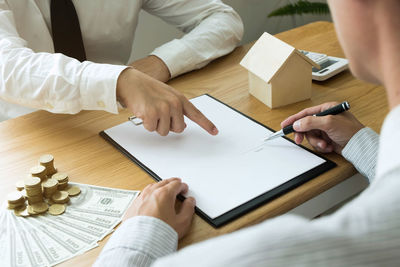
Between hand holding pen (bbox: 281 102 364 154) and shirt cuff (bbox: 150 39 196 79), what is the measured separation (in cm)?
51

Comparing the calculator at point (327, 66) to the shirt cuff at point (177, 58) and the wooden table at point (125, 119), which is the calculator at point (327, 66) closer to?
the wooden table at point (125, 119)

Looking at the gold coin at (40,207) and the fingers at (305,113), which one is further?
the fingers at (305,113)

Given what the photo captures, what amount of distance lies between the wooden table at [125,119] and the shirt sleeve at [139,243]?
5 centimetres

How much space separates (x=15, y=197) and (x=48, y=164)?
11cm

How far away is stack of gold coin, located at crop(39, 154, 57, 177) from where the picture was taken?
984mm

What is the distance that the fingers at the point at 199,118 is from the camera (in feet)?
3.54

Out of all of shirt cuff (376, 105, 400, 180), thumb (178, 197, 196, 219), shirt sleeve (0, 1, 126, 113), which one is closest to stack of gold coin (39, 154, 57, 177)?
shirt sleeve (0, 1, 126, 113)

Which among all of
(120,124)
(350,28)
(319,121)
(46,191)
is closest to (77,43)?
(120,124)

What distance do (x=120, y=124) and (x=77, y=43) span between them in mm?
Result: 540

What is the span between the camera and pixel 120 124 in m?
1.19

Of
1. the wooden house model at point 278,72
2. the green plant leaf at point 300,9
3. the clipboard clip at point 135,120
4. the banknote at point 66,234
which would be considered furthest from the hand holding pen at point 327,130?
the green plant leaf at point 300,9

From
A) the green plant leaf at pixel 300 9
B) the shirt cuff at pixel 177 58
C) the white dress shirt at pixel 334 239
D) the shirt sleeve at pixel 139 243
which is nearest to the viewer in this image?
the white dress shirt at pixel 334 239

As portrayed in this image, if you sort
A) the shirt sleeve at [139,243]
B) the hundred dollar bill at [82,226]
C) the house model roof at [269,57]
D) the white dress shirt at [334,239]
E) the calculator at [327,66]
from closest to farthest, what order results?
the white dress shirt at [334,239] → the shirt sleeve at [139,243] → the hundred dollar bill at [82,226] → the house model roof at [269,57] → the calculator at [327,66]

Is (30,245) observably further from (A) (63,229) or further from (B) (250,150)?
(B) (250,150)
